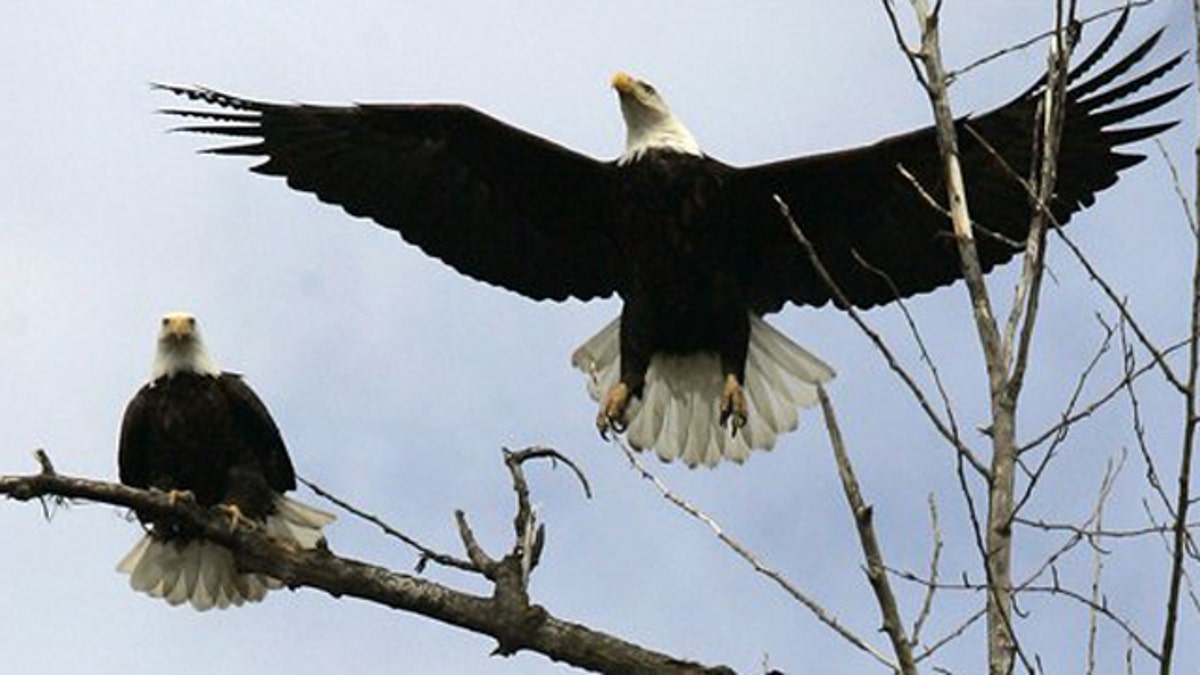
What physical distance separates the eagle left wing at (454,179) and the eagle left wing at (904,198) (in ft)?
1.99

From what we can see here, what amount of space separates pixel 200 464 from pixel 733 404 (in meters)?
1.90

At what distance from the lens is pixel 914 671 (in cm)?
371

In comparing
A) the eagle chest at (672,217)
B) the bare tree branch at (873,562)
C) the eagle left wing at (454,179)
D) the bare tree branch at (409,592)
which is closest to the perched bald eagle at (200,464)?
the eagle left wing at (454,179)

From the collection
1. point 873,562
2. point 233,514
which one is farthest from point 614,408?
point 873,562

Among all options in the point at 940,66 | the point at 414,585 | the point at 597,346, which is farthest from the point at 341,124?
the point at 940,66

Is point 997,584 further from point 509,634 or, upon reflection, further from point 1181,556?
point 509,634

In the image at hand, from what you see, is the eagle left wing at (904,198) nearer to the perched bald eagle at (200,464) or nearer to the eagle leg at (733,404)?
the eagle leg at (733,404)

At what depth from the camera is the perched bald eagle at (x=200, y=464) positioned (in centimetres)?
796

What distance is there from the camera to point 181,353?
8297 mm

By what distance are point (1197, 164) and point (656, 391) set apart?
461cm

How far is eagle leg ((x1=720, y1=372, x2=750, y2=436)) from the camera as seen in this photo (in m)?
8.18

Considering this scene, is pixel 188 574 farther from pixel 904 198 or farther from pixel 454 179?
pixel 904 198

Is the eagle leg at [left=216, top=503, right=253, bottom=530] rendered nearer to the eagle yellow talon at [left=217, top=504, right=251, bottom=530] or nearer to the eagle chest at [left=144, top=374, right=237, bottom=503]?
the eagle yellow talon at [left=217, top=504, right=251, bottom=530]

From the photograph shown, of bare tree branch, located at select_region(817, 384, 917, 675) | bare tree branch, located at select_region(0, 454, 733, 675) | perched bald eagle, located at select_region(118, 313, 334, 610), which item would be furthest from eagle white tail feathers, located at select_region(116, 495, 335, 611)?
bare tree branch, located at select_region(817, 384, 917, 675)
